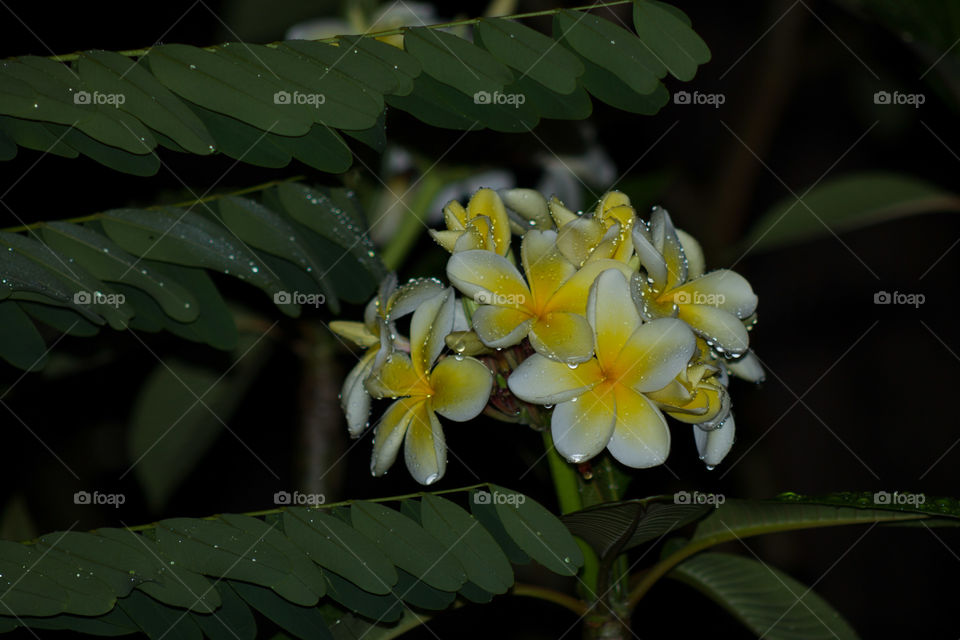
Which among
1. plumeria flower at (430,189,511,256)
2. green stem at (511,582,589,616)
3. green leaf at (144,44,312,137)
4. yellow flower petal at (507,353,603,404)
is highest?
green leaf at (144,44,312,137)

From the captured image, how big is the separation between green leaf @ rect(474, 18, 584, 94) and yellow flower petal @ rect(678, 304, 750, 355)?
0.17 m

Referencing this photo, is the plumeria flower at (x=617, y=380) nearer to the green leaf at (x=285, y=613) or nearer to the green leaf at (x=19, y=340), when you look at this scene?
the green leaf at (x=285, y=613)

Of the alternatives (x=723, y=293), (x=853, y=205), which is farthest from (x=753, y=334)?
(x=723, y=293)

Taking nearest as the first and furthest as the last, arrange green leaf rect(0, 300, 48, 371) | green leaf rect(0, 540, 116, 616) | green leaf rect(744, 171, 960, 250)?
green leaf rect(0, 540, 116, 616)
green leaf rect(0, 300, 48, 371)
green leaf rect(744, 171, 960, 250)

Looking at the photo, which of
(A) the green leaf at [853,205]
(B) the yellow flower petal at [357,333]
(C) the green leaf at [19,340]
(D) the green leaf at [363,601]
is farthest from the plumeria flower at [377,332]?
(A) the green leaf at [853,205]

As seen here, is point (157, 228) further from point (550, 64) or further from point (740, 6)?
point (740, 6)

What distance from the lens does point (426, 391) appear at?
60cm

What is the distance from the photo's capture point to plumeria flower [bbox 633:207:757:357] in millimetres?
559

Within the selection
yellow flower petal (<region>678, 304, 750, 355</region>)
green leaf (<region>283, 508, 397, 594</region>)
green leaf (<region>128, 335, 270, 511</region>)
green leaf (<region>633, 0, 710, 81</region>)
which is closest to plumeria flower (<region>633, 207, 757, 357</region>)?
yellow flower petal (<region>678, 304, 750, 355</region>)

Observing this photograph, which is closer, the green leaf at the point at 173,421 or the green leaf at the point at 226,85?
the green leaf at the point at 226,85

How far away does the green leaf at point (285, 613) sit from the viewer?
0.58 meters

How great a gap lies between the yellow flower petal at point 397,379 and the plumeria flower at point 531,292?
7 centimetres

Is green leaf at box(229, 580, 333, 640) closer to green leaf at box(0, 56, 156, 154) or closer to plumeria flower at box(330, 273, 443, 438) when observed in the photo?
plumeria flower at box(330, 273, 443, 438)

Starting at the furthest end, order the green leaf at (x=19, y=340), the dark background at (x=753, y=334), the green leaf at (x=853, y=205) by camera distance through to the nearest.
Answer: the green leaf at (x=853, y=205) → the dark background at (x=753, y=334) → the green leaf at (x=19, y=340)
